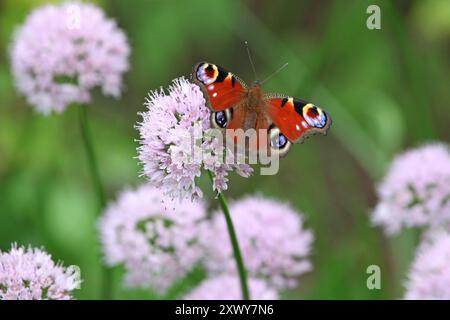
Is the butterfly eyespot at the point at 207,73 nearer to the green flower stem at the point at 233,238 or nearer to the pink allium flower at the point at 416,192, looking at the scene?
the green flower stem at the point at 233,238

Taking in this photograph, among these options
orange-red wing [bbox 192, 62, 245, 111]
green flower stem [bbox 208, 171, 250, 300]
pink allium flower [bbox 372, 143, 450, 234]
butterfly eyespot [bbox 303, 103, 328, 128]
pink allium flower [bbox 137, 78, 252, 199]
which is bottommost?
green flower stem [bbox 208, 171, 250, 300]

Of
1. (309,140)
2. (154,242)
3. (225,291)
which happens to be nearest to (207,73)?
(225,291)

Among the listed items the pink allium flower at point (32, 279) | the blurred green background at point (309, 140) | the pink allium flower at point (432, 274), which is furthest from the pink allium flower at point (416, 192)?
the pink allium flower at point (32, 279)

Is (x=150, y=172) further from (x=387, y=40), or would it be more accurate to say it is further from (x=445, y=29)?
(x=387, y=40)

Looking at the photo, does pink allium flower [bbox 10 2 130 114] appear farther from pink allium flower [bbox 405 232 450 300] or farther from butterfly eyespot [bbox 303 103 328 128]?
pink allium flower [bbox 405 232 450 300]

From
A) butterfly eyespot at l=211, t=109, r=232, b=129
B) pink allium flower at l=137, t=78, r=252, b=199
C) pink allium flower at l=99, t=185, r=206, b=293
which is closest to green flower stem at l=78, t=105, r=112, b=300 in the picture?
pink allium flower at l=99, t=185, r=206, b=293
